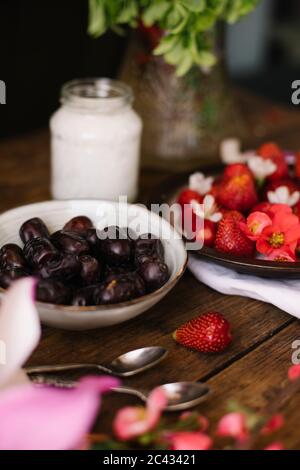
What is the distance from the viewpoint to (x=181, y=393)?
598 mm

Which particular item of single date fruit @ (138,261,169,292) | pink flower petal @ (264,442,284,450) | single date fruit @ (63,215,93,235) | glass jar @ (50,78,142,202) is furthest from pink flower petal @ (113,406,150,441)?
glass jar @ (50,78,142,202)

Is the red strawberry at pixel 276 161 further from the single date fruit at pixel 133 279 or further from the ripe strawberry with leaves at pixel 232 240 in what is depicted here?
the single date fruit at pixel 133 279

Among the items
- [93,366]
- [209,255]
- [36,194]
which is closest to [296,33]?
[36,194]

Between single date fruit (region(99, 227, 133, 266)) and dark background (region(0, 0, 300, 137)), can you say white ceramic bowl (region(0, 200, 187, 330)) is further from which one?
dark background (region(0, 0, 300, 137))

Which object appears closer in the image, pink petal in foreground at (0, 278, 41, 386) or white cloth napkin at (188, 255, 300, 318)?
pink petal in foreground at (0, 278, 41, 386)

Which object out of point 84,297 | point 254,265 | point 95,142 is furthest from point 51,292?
point 95,142

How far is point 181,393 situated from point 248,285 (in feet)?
0.71

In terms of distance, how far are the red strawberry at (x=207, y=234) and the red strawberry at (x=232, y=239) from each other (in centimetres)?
2

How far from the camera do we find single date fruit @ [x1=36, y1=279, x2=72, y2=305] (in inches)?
25.5

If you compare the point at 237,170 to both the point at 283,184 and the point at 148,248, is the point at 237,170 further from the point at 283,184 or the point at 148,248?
the point at 148,248

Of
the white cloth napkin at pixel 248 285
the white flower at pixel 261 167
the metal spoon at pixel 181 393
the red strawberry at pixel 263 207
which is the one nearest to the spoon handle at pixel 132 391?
the metal spoon at pixel 181 393

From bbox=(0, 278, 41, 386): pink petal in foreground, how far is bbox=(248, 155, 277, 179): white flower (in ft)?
1.65

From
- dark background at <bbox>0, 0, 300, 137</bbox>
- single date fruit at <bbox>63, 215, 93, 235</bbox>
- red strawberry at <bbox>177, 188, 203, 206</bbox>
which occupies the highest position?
dark background at <bbox>0, 0, 300, 137</bbox>

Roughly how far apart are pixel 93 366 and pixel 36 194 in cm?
50
